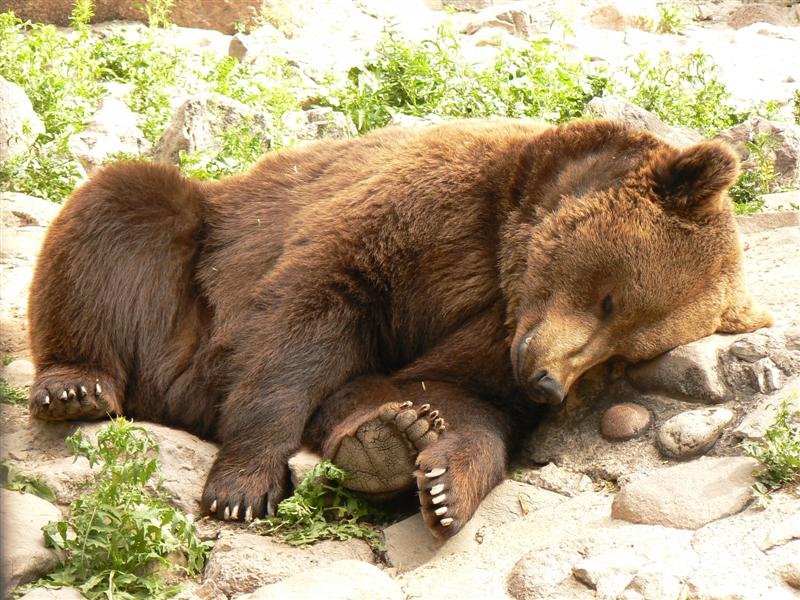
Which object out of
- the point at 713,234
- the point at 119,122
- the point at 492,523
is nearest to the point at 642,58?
the point at 119,122

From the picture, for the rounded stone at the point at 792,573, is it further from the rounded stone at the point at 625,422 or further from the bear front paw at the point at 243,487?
the bear front paw at the point at 243,487

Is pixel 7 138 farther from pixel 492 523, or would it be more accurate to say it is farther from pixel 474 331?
pixel 492 523

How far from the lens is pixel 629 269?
4.75m

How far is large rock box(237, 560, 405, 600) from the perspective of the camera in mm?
3719

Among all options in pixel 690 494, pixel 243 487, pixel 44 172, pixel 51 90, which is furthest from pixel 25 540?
pixel 51 90

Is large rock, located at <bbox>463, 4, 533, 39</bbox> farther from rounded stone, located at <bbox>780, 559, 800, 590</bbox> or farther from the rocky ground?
rounded stone, located at <bbox>780, 559, 800, 590</bbox>

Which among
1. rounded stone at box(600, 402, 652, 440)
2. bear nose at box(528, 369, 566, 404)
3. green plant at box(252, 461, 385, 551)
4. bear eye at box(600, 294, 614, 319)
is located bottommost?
green plant at box(252, 461, 385, 551)

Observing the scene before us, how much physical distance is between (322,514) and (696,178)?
215 centimetres

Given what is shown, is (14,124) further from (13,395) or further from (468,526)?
(468,526)

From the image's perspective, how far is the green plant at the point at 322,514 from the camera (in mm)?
4500

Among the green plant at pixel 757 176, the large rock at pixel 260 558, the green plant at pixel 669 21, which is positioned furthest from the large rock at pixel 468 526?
the green plant at pixel 669 21

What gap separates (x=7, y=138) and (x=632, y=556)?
5657 millimetres

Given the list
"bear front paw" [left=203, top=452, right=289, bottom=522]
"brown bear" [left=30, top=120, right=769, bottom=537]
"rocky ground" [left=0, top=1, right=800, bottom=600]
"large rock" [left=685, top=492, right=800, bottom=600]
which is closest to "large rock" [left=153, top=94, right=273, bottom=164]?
"rocky ground" [left=0, top=1, right=800, bottom=600]

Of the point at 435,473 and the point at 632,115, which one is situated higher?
the point at 632,115
